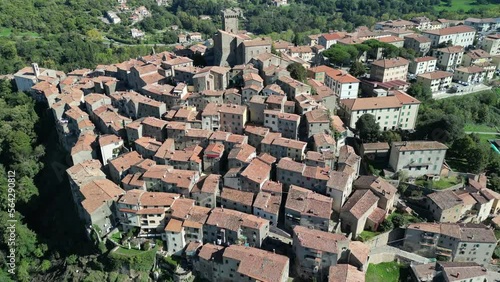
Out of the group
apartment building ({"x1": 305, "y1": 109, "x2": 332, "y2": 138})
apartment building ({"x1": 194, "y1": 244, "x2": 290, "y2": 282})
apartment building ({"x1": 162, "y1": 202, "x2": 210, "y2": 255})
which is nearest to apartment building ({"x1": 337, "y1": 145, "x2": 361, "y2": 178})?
apartment building ({"x1": 305, "y1": 109, "x2": 332, "y2": 138})

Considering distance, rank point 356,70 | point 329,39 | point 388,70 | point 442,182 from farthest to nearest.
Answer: point 329,39 < point 356,70 < point 388,70 < point 442,182

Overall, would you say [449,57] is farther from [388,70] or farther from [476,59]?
[388,70]

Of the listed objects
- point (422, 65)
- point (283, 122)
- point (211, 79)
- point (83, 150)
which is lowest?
point (83, 150)

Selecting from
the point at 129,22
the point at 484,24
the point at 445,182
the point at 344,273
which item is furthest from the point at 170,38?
the point at 344,273

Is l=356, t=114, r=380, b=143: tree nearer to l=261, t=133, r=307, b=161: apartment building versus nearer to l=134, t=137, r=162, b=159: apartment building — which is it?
l=261, t=133, r=307, b=161: apartment building

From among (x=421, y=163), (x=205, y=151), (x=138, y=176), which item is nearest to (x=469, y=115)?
(x=421, y=163)

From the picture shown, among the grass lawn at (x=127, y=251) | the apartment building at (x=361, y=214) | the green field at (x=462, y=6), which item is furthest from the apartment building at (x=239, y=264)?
the green field at (x=462, y=6)

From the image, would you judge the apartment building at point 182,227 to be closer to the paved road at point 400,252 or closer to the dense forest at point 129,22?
the paved road at point 400,252
